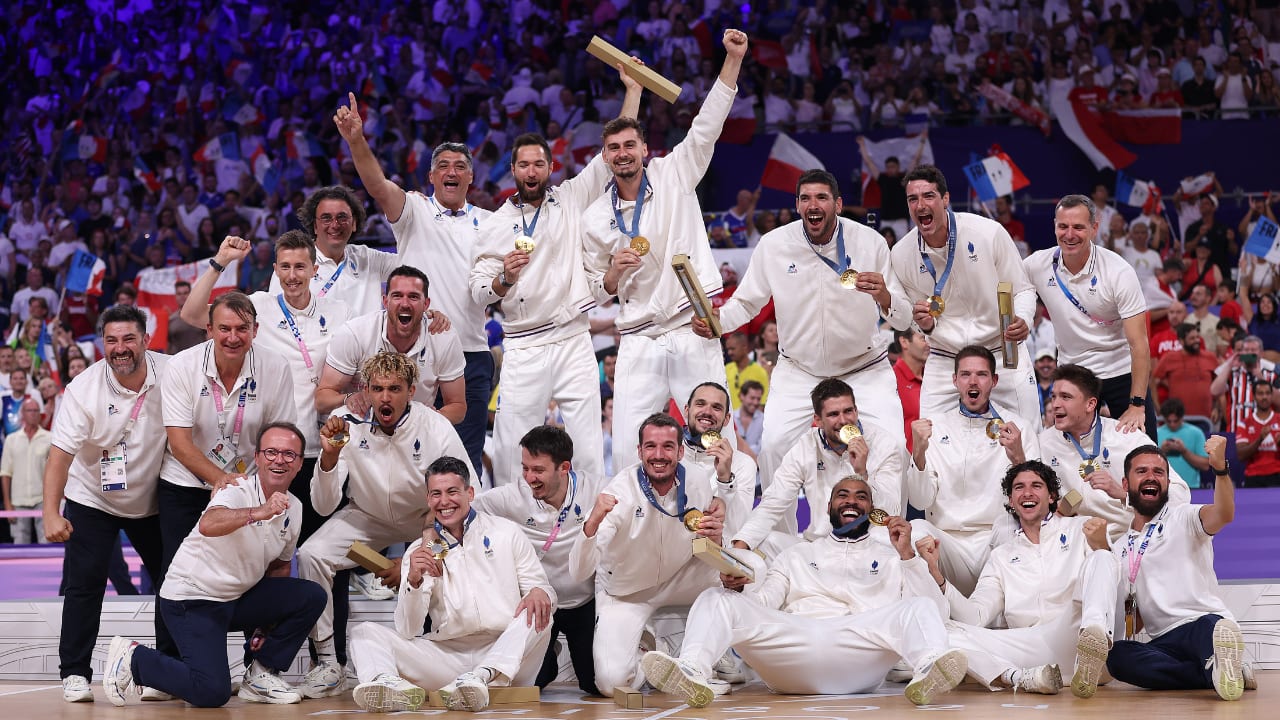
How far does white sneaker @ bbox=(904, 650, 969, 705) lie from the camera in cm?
712

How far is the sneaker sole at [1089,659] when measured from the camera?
23.8 feet

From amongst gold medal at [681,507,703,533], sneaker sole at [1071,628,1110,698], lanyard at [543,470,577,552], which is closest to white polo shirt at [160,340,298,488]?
lanyard at [543,470,577,552]

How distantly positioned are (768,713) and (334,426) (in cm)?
304

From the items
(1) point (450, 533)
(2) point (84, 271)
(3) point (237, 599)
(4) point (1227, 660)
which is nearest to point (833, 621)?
(4) point (1227, 660)

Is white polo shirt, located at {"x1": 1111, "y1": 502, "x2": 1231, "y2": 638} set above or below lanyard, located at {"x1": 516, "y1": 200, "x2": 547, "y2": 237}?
below

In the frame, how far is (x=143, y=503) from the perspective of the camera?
8.59 m

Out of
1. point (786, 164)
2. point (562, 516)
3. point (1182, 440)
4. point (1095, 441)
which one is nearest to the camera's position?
point (562, 516)

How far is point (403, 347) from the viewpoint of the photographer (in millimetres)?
8859

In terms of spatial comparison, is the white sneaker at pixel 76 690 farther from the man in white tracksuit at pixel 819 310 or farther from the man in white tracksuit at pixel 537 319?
the man in white tracksuit at pixel 819 310

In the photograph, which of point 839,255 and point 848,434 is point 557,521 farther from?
point 839,255

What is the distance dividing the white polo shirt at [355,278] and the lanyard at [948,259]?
3.61 m

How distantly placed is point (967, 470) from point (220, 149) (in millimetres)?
15277

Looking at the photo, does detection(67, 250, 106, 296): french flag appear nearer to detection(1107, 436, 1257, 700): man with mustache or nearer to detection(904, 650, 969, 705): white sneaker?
detection(904, 650, 969, 705): white sneaker

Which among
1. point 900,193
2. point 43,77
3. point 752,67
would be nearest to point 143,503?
point 900,193
